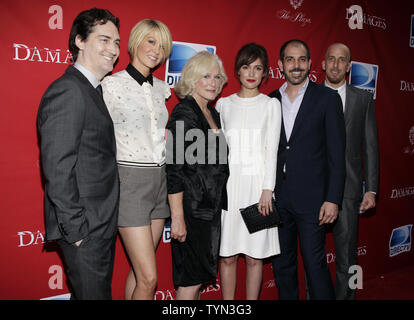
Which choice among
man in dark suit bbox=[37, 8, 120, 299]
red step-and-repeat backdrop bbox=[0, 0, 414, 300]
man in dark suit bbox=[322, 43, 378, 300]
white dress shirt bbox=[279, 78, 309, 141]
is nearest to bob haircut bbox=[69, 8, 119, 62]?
man in dark suit bbox=[37, 8, 120, 299]

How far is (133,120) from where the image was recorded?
192cm

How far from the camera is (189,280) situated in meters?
2.10

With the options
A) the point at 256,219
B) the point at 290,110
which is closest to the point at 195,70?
the point at 290,110

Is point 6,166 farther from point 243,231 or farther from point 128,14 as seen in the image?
point 243,231

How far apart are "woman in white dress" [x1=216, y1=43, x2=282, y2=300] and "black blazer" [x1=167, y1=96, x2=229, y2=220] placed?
189mm

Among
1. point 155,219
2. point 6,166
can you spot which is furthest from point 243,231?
point 6,166

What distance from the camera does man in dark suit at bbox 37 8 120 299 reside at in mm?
1466

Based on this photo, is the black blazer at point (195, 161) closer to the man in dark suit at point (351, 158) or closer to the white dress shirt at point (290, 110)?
the white dress shirt at point (290, 110)

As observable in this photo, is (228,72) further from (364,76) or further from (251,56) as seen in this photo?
(364,76)

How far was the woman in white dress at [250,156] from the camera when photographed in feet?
7.56

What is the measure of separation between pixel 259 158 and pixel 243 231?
0.54 m

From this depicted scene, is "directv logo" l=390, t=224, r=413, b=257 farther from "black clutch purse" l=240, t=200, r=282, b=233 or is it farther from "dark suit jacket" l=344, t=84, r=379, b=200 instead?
"black clutch purse" l=240, t=200, r=282, b=233

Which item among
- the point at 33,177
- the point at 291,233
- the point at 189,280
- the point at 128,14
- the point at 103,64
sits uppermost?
the point at 128,14

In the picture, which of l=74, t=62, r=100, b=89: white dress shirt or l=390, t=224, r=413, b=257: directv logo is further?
l=390, t=224, r=413, b=257: directv logo
